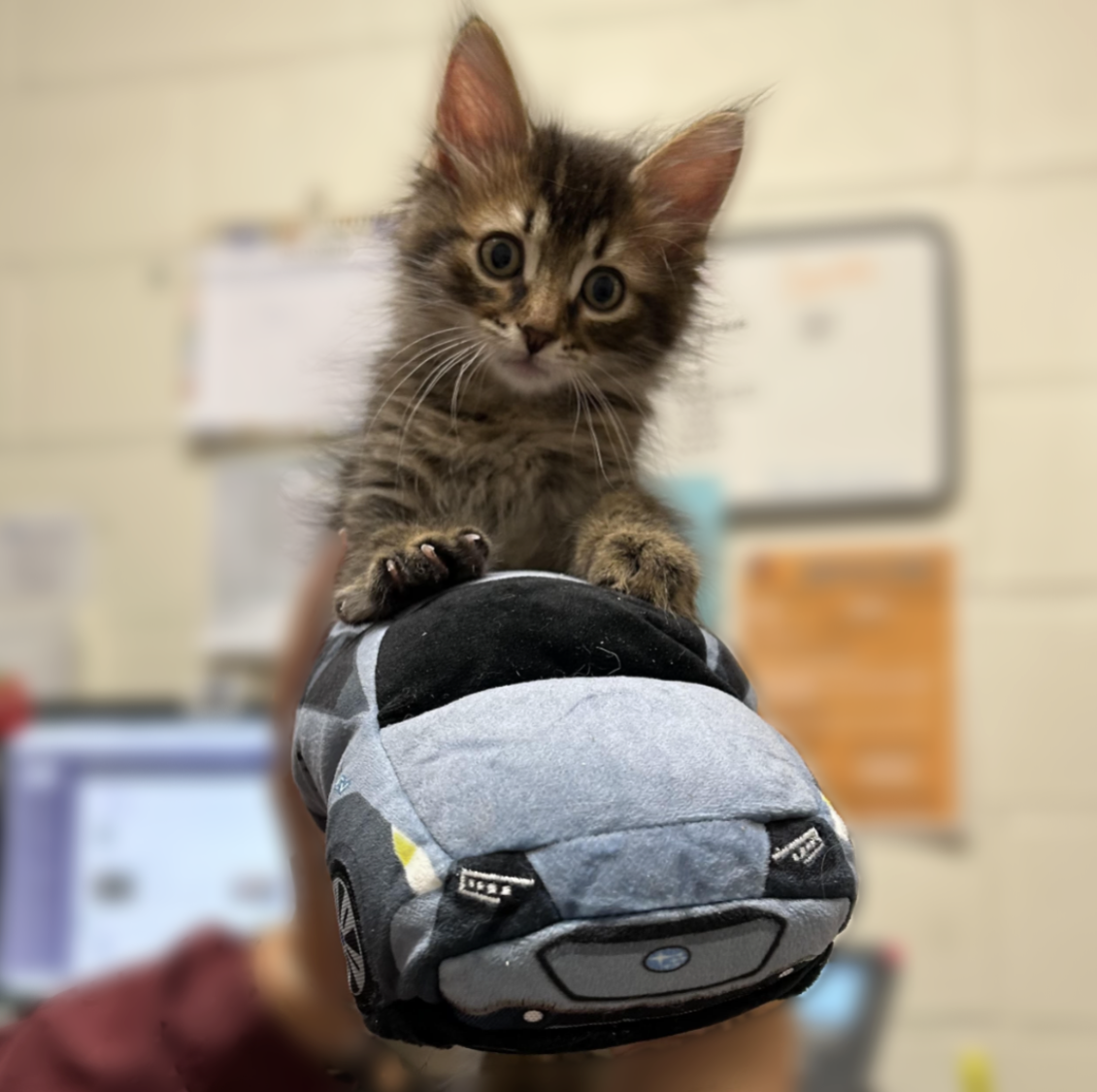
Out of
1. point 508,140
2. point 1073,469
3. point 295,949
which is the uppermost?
point 508,140

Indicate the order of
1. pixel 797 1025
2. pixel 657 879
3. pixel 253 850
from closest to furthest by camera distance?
1. pixel 657 879
2. pixel 797 1025
3. pixel 253 850

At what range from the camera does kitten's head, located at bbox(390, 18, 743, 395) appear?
0.66m

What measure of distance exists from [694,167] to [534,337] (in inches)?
6.5

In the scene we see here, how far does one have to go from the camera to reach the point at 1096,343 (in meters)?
1.50

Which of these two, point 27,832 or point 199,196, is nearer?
point 27,832

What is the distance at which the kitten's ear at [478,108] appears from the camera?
0.67m

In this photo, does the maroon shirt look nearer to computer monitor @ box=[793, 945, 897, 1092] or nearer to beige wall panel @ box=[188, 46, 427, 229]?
computer monitor @ box=[793, 945, 897, 1092]

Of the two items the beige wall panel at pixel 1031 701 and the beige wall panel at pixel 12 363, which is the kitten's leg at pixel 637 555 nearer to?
the beige wall panel at pixel 1031 701

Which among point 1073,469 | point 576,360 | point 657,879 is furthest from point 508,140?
point 1073,469

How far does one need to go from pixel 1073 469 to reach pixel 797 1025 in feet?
3.30

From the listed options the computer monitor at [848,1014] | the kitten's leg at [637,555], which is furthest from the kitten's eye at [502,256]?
the computer monitor at [848,1014]

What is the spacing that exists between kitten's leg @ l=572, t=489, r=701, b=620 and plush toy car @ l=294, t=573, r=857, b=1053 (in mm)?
139

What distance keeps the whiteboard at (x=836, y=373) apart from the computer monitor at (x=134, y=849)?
73 cm

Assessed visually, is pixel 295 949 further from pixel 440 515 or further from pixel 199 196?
pixel 199 196
